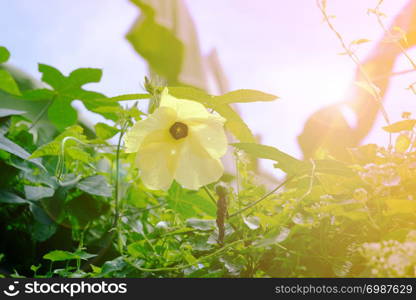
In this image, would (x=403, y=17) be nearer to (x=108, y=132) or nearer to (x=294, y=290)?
(x=108, y=132)

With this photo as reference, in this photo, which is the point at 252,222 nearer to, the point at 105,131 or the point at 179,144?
the point at 179,144

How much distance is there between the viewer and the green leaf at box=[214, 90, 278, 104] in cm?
49

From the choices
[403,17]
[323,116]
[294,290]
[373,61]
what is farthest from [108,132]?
[373,61]

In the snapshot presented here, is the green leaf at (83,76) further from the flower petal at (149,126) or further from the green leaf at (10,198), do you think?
the flower petal at (149,126)

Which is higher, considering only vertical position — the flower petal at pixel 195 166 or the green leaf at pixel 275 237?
the flower petal at pixel 195 166

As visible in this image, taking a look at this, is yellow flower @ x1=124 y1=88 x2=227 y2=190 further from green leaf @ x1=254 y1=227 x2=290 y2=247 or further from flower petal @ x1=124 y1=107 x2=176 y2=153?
green leaf @ x1=254 y1=227 x2=290 y2=247

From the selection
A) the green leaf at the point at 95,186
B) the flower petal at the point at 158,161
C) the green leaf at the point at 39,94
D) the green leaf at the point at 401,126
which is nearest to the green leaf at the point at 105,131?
the green leaf at the point at 95,186

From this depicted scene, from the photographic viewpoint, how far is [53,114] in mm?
989

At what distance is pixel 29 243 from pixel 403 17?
113cm

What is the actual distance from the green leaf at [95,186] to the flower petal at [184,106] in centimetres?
29

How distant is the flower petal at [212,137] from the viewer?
1.59 feet

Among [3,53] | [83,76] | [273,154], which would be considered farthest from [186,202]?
[3,53]

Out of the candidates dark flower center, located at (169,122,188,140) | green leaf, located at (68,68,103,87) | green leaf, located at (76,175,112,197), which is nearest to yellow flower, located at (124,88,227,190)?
dark flower center, located at (169,122,188,140)

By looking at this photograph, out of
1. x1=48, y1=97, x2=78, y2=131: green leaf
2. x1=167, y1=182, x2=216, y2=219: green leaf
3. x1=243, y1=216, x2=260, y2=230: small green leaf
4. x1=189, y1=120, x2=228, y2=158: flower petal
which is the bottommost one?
x1=243, y1=216, x2=260, y2=230: small green leaf
